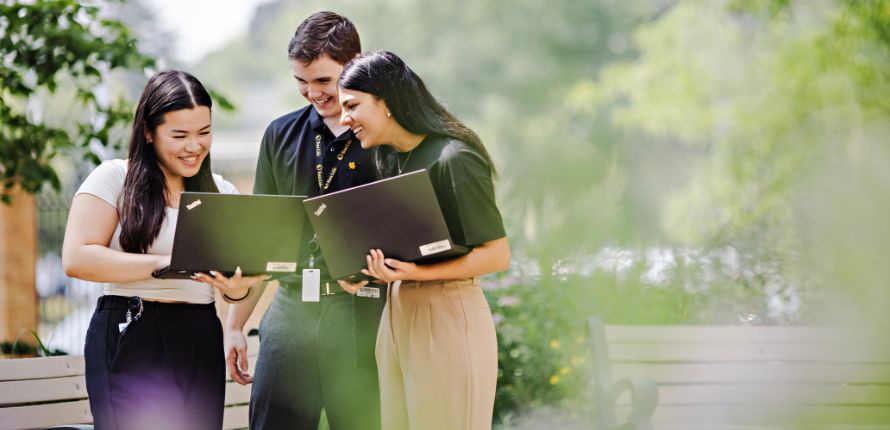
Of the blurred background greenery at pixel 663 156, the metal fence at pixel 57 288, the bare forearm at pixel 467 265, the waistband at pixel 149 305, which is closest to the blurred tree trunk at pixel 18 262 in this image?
the metal fence at pixel 57 288

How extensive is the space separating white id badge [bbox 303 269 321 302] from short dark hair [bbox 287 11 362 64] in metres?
0.65

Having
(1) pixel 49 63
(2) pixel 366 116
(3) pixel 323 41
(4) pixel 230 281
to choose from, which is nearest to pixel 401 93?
(2) pixel 366 116

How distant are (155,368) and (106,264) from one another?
0.98ft

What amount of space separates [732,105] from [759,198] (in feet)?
6.51

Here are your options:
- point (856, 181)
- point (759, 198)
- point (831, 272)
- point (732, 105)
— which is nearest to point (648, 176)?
point (732, 105)

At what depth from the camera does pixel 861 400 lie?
532 cm

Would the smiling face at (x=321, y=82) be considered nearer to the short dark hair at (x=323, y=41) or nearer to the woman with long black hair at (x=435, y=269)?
the short dark hair at (x=323, y=41)

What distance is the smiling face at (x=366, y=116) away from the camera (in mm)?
3055

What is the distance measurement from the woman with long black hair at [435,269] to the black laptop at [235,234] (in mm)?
246

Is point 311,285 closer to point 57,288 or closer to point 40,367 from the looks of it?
point 40,367

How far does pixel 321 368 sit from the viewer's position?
3322 millimetres

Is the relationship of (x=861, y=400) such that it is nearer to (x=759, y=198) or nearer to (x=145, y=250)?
(x=145, y=250)

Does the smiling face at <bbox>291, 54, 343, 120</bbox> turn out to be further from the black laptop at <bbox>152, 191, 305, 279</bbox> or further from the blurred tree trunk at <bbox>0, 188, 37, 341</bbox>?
the blurred tree trunk at <bbox>0, 188, 37, 341</bbox>

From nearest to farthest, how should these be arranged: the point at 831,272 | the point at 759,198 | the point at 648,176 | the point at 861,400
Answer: the point at 861,400
the point at 831,272
the point at 759,198
the point at 648,176
